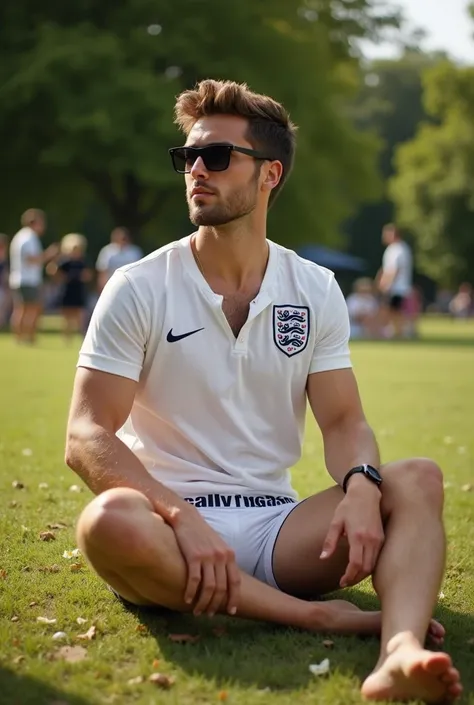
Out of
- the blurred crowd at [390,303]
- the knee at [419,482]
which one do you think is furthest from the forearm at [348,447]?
the blurred crowd at [390,303]

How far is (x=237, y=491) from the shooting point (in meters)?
4.61

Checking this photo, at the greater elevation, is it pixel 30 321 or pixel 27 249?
pixel 27 249

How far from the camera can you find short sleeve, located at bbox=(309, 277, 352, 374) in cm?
474

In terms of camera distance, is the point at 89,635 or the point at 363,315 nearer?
the point at 89,635

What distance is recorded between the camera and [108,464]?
4242mm

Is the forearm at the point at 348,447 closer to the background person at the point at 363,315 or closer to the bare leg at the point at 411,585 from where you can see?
the bare leg at the point at 411,585

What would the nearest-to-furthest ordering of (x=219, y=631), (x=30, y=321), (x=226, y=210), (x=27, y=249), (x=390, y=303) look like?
1. (x=219, y=631)
2. (x=226, y=210)
3. (x=27, y=249)
4. (x=30, y=321)
5. (x=390, y=303)

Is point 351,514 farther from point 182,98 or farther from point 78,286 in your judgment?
point 78,286

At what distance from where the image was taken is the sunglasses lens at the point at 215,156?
4.68 meters

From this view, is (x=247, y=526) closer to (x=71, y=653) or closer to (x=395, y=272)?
(x=71, y=653)

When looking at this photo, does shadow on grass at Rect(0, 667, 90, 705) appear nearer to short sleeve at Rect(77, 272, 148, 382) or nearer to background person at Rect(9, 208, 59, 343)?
short sleeve at Rect(77, 272, 148, 382)

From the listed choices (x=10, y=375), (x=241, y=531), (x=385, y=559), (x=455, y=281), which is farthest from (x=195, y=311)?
(x=455, y=281)

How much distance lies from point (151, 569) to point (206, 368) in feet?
2.95

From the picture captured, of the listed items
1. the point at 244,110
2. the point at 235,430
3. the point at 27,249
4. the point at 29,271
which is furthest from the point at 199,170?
the point at 27,249
